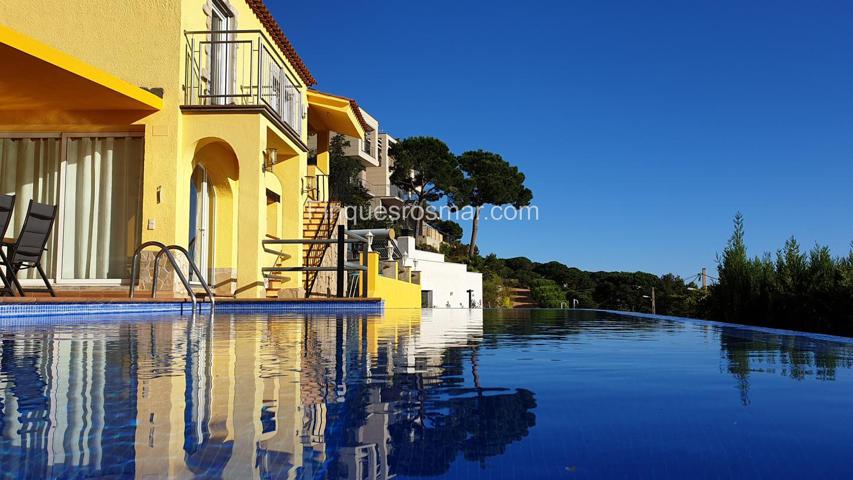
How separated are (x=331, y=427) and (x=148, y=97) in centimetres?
1041

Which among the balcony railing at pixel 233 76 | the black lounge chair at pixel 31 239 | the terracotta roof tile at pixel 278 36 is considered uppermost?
the terracotta roof tile at pixel 278 36

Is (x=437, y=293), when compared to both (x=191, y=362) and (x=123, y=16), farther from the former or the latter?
(x=191, y=362)

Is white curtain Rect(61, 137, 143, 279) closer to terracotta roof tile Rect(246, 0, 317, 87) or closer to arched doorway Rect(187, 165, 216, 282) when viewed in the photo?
arched doorway Rect(187, 165, 216, 282)

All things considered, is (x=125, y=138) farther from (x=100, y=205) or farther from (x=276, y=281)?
(x=276, y=281)

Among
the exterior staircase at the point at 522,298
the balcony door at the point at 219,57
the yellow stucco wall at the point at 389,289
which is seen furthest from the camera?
the exterior staircase at the point at 522,298

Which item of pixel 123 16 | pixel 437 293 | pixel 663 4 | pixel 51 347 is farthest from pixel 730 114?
pixel 51 347

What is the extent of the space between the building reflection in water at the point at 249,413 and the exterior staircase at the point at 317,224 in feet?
41.5

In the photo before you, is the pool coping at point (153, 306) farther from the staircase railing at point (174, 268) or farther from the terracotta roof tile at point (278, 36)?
the terracotta roof tile at point (278, 36)

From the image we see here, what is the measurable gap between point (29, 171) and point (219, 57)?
12.6 ft

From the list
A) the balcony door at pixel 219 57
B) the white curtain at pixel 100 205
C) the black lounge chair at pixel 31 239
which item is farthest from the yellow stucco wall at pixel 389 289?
the black lounge chair at pixel 31 239

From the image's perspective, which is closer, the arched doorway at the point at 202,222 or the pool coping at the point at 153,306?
the pool coping at the point at 153,306

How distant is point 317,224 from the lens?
1694cm

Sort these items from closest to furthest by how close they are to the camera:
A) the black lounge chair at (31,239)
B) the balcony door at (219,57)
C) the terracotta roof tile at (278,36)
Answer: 1. the black lounge chair at (31,239)
2. the balcony door at (219,57)
3. the terracotta roof tile at (278,36)

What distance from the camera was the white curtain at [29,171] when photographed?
11484mm
